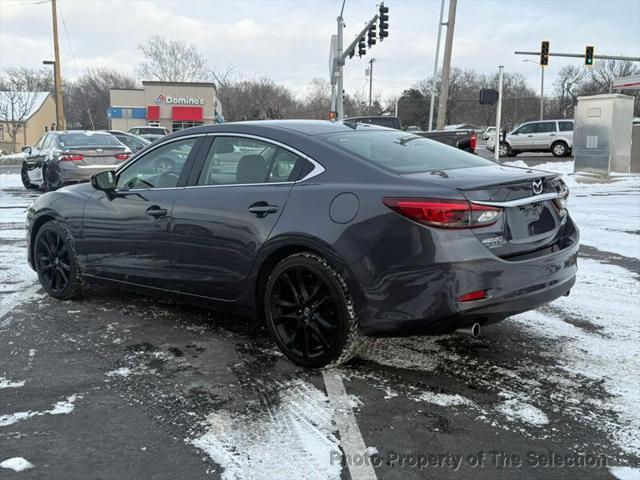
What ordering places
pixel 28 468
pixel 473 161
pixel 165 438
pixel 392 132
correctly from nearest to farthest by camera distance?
pixel 28 468 → pixel 165 438 → pixel 473 161 → pixel 392 132

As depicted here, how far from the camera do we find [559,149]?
27438 millimetres

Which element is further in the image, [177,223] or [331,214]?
[177,223]

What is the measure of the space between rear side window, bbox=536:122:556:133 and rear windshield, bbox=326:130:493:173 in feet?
81.9

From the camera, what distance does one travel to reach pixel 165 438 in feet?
9.93

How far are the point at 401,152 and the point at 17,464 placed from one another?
2.91 metres

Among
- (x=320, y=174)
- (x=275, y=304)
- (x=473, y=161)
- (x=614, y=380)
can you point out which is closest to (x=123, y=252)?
(x=275, y=304)

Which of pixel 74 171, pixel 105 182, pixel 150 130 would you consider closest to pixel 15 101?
pixel 150 130

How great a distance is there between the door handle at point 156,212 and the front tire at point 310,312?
112 centimetres

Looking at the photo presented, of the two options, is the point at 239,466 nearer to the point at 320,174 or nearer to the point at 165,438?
the point at 165,438

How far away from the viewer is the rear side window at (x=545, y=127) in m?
27.4

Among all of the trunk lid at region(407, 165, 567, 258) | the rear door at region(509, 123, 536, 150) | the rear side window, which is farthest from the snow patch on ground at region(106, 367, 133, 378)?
the rear side window

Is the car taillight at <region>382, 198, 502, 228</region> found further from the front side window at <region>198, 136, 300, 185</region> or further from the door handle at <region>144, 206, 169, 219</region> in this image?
the door handle at <region>144, 206, 169, 219</region>

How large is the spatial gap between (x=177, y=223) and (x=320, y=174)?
1247 mm

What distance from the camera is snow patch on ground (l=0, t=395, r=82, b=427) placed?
127 inches
